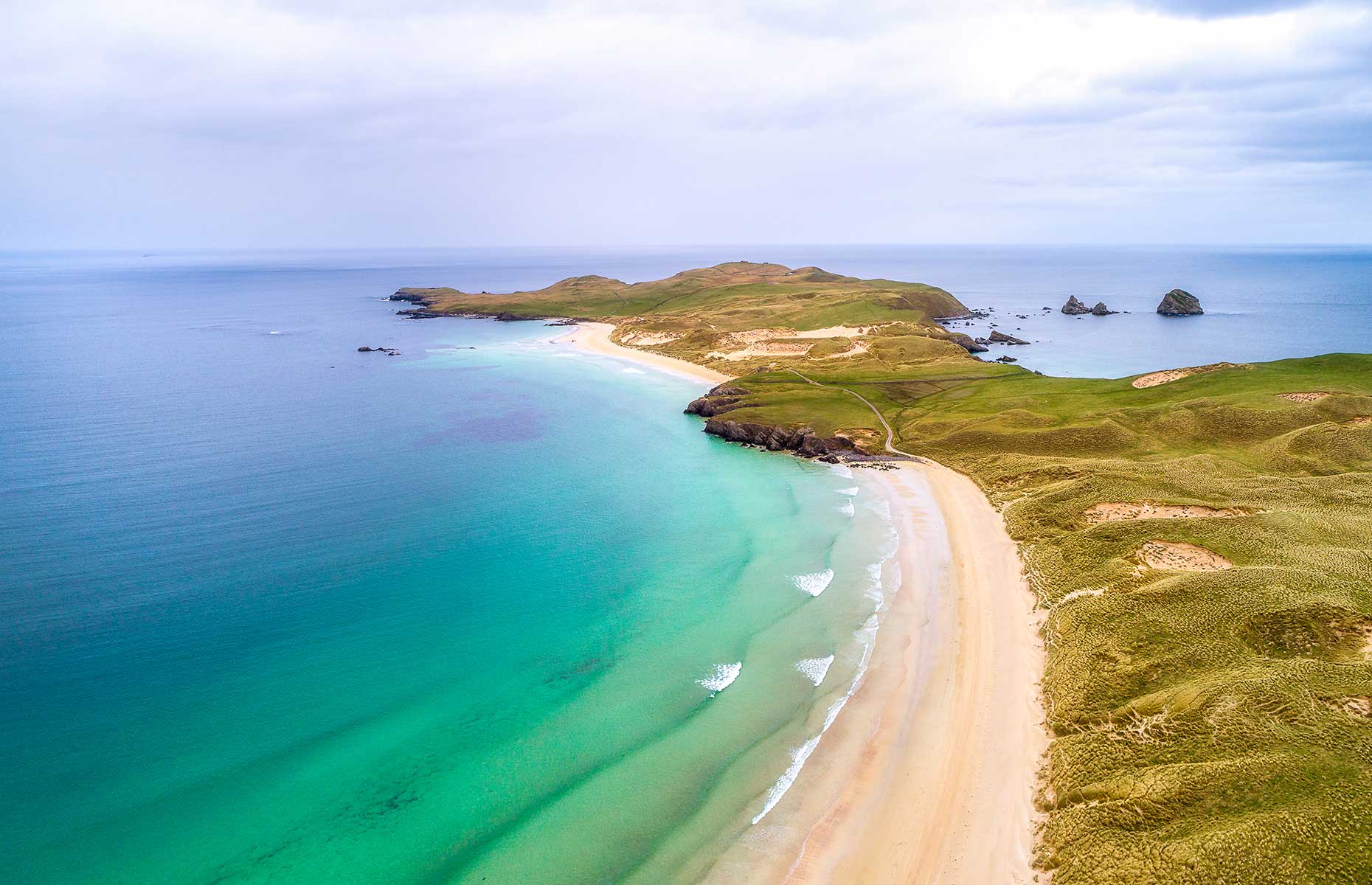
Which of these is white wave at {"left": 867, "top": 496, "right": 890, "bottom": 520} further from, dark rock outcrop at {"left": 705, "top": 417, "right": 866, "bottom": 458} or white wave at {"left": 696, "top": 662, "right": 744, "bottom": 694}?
white wave at {"left": 696, "top": 662, "right": 744, "bottom": 694}

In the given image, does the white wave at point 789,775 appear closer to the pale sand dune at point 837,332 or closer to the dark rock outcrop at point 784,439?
the dark rock outcrop at point 784,439

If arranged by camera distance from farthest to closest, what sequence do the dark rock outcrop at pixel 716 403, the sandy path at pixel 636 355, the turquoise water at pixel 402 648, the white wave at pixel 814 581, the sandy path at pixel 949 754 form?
1. the sandy path at pixel 636 355
2. the dark rock outcrop at pixel 716 403
3. the white wave at pixel 814 581
4. the turquoise water at pixel 402 648
5. the sandy path at pixel 949 754

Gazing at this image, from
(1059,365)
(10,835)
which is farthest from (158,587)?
(1059,365)

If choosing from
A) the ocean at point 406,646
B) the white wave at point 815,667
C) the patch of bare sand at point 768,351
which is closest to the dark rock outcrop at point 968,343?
the patch of bare sand at point 768,351

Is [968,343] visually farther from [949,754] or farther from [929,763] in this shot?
[929,763]

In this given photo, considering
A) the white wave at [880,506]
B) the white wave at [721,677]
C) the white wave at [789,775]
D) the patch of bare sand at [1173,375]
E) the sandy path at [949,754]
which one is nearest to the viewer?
the sandy path at [949,754]

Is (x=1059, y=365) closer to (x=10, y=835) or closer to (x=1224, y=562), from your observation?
(x=1224, y=562)

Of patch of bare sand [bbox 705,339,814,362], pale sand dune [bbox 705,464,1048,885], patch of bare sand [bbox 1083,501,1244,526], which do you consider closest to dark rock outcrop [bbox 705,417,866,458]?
patch of bare sand [bbox 1083,501,1244,526]
